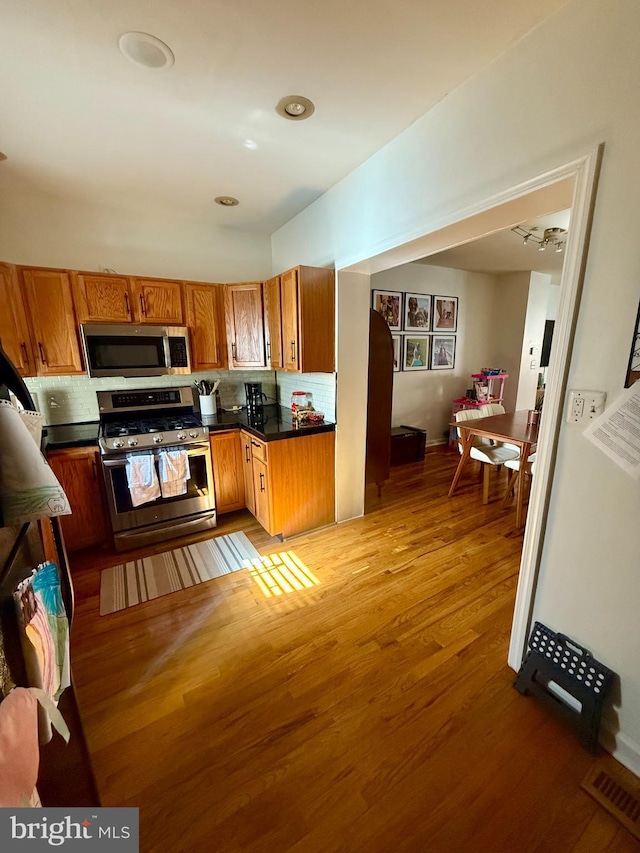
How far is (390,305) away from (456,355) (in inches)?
58.7

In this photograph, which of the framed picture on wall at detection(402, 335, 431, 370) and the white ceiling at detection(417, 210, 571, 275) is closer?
the white ceiling at detection(417, 210, 571, 275)

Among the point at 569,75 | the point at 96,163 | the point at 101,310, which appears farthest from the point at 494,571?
the point at 96,163

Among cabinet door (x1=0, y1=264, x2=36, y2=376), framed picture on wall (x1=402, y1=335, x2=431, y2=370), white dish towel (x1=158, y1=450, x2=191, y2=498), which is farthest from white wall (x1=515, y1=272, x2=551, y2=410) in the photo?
cabinet door (x1=0, y1=264, x2=36, y2=376)

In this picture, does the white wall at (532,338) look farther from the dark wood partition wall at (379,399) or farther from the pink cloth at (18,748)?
the pink cloth at (18,748)

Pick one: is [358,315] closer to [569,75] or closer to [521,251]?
[569,75]

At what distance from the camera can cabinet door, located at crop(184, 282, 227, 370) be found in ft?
9.71

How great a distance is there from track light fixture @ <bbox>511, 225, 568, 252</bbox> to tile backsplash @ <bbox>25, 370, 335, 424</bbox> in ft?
7.77

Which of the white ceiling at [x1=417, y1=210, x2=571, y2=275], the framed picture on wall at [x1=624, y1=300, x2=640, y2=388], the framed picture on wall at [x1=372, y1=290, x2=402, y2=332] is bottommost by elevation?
the framed picture on wall at [x1=624, y1=300, x2=640, y2=388]

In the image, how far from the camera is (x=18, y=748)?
550 millimetres

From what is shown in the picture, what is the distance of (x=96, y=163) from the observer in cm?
213

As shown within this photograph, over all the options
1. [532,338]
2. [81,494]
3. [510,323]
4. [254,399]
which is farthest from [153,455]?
[532,338]

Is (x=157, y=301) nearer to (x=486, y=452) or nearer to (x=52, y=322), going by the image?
(x=52, y=322)

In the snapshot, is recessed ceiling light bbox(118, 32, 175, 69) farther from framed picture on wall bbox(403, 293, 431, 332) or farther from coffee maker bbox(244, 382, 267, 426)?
framed picture on wall bbox(403, 293, 431, 332)

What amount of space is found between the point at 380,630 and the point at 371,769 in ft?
2.11
